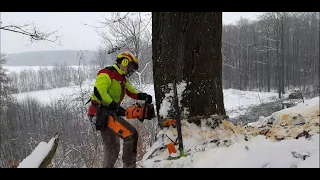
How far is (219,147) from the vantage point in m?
3.68

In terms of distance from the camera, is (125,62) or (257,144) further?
(125,62)

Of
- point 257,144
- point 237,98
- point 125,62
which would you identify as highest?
point 125,62

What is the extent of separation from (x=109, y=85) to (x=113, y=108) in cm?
32

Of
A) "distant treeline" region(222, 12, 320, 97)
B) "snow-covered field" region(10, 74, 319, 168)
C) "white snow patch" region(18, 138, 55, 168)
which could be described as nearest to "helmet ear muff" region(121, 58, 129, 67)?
"snow-covered field" region(10, 74, 319, 168)

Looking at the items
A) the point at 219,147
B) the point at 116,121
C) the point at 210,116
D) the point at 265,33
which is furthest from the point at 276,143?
the point at 265,33

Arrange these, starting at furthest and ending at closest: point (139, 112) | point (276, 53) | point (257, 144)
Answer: point (276, 53) < point (139, 112) < point (257, 144)

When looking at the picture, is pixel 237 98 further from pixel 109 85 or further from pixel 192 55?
pixel 109 85

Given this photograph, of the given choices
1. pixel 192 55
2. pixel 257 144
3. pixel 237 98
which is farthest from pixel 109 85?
pixel 237 98

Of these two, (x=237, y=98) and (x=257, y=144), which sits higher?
(x=257, y=144)

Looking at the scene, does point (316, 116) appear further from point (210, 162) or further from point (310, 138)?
point (210, 162)

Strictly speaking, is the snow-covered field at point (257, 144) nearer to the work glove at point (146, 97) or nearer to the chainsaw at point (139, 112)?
the chainsaw at point (139, 112)

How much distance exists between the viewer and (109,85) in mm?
4352

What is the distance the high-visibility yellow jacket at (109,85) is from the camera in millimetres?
4230

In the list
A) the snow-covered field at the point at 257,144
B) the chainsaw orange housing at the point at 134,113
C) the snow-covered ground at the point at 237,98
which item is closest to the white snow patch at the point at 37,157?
the chainsaw orange housing at the point at 134,113
